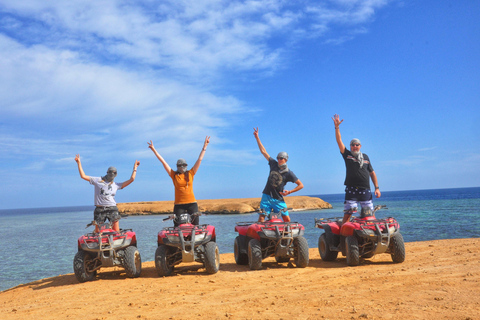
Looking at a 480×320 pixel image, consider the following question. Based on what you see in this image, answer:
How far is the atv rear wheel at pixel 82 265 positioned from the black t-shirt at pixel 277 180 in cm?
389

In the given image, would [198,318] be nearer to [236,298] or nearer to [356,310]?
[236,298]

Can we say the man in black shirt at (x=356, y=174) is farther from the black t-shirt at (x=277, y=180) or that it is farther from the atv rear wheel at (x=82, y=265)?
the atv rear wheel at (x=82, y=265)

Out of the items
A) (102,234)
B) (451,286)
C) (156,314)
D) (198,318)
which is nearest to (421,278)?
(451,286)

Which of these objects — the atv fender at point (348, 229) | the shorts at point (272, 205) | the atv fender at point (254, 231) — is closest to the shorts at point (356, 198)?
the atv fender at point (348, 229)

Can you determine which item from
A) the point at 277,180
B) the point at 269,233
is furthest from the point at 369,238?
the point at 277,180

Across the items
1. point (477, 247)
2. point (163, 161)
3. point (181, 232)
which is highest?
point (163, 161)

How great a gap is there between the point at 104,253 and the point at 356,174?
524cm

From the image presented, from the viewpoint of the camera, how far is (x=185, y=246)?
7.46 m

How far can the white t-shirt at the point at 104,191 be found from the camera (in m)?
8.09

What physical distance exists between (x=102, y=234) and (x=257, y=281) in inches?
125

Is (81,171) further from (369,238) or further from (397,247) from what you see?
(397,247)

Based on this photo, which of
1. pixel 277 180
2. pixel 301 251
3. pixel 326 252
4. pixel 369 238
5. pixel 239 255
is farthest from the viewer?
pixel 326 252

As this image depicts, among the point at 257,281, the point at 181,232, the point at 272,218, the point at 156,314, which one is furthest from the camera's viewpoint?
the point at 272,218

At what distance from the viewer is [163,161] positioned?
322 inches
